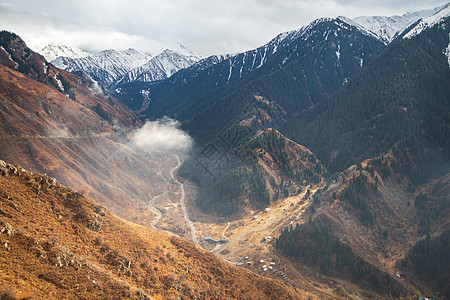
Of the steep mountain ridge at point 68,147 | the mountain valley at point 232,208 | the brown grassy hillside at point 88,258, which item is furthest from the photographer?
the steep mountain ridge at point 68,147

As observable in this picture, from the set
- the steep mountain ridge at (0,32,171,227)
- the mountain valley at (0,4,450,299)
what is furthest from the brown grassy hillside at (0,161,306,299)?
the steep mountain ridge at (0,32,171,227)

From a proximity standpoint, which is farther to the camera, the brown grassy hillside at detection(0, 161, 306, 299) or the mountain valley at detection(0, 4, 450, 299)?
the mountain valley at detection(0, 4, 450, 299)

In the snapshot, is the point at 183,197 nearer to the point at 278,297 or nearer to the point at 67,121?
the point at 67,121

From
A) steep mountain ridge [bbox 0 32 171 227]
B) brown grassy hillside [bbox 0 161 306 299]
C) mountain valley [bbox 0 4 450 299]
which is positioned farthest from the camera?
steep mountain ridge [bbox 0 32 171 227]

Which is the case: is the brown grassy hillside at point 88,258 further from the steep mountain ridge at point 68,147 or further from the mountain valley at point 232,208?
the steep mountain ridge at point 68,147

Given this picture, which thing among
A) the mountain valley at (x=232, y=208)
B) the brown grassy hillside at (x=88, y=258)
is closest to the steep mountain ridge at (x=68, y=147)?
the mountain valley at (x=232, y=208)

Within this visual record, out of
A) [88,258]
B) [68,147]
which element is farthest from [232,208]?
[88,258]

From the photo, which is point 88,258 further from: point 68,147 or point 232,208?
point 68,147

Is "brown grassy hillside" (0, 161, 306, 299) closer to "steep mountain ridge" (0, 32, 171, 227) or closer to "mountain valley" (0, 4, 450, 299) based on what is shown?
"mountain valley" (0, 4, 450, 299)
